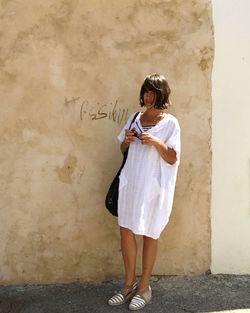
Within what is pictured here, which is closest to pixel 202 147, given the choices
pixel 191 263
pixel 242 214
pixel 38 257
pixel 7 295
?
pixel 242 214

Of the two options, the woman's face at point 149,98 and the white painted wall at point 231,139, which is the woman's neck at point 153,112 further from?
the white painted wall at point 231,139

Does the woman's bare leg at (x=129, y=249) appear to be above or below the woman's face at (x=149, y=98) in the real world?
below

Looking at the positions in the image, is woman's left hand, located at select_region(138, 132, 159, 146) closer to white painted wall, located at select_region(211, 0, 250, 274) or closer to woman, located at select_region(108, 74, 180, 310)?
woman, located at select_region(108, 74, 180, 310)

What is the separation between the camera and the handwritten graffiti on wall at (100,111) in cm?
425

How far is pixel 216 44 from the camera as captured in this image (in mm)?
4293

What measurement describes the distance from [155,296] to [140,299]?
261 millimetres

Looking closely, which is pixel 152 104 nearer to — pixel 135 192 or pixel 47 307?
pixel 135 192

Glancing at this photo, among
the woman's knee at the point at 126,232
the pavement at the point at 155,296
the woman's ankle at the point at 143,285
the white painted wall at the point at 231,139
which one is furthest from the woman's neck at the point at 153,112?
the pavement at the point at 155,296

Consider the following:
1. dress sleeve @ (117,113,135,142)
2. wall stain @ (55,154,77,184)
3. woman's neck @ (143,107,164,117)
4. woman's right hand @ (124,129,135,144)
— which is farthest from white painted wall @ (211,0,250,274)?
wall stain @ (55,154,77,184)

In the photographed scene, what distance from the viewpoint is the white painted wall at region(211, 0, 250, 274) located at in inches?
169

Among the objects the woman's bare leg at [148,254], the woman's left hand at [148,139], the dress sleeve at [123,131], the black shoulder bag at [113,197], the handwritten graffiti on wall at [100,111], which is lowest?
the woman's bare leg at [148,254]

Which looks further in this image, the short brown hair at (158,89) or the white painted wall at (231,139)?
the white painted wall at (231,139)

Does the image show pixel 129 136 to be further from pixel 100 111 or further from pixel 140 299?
pixel 140 299

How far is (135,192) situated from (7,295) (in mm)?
1380
